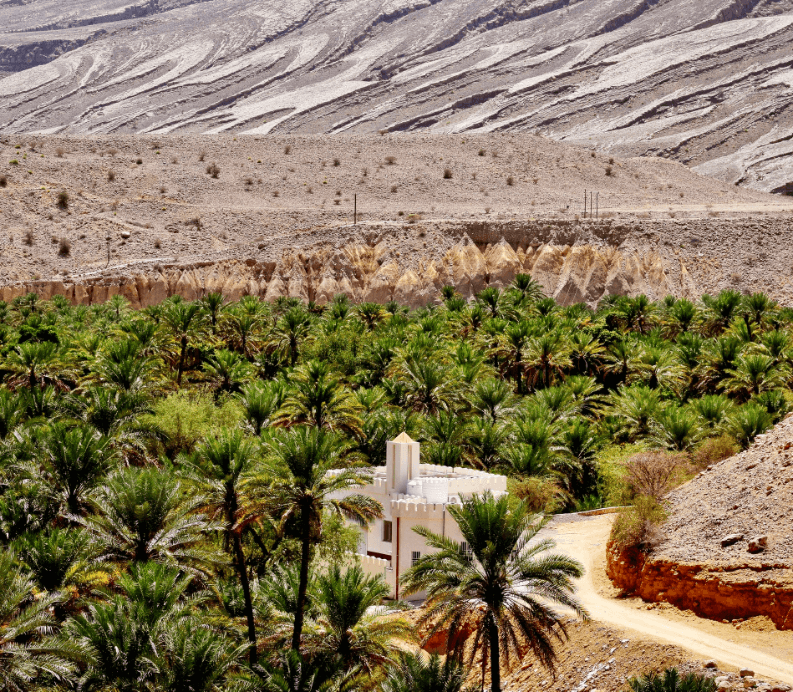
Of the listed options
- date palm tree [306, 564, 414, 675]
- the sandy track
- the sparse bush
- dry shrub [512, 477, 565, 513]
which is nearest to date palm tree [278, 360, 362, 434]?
dry shrub [512, 477, 565, 513]

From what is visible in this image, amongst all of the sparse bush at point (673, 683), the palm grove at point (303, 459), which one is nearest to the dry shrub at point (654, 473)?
the palm grove at point (303, 459)

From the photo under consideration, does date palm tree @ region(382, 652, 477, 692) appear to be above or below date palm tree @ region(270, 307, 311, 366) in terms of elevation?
below

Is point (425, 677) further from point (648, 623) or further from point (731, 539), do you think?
point (731, 539)

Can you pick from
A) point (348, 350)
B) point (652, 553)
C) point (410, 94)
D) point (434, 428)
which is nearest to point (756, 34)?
point (410, 94)

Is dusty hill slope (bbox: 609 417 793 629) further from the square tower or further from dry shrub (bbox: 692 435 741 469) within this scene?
the square tower

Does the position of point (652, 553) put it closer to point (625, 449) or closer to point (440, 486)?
point (440, 486)

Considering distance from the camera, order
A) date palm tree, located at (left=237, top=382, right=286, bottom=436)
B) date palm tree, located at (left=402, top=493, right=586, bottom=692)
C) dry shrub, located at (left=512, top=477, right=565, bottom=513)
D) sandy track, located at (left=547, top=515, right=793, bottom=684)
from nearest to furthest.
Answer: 1. sandy track, located at (left=547, top=515, right=793, bottom=684)
2. date palm tree, located at (left=402, top=493, right=586, bottom=692)
3. dry shrub, located at (left=512, top=477, right=565, bottom=513)
4. date palm tree, located at (left=237, top=382, right=286, bottom=436)

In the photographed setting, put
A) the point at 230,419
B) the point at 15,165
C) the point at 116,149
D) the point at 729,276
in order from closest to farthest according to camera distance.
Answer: the point at 230,419 < the point at 729,276 < the point at 15,165 < the point at 116,149
